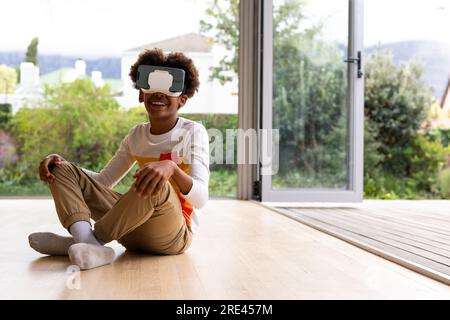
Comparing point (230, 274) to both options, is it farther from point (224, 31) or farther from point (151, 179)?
point (224, 31)

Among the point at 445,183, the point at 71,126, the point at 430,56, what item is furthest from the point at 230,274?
the point at 430,56

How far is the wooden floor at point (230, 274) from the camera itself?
1.66 metres

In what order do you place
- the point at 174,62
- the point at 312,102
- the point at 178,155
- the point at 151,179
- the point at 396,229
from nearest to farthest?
the point at 151,179 < the point at 178,155 < the point at 174,62 < the point at 396,229 < the point at 312,102

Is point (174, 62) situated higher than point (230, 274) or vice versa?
point (174, 62)

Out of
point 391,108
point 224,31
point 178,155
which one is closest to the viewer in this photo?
point 178,155

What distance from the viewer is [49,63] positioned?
253 inches

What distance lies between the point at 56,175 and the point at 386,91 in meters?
6.01

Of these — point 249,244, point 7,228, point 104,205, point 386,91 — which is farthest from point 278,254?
point 386,91

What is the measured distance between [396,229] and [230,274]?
1686 millimetres

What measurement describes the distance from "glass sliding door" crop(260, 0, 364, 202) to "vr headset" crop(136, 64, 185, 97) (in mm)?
2939

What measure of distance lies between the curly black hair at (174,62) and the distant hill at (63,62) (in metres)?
4.37

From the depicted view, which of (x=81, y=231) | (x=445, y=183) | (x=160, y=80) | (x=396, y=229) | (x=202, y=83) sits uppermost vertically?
(x=202, y=83)

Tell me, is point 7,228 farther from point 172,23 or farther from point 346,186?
point 172,23

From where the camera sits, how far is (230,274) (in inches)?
76.5
